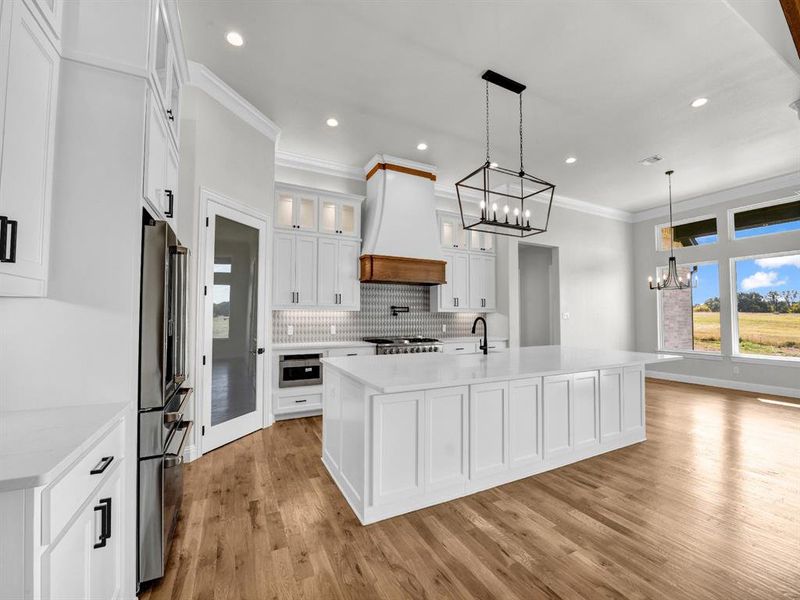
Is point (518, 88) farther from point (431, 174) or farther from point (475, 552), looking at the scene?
point (475, 552)

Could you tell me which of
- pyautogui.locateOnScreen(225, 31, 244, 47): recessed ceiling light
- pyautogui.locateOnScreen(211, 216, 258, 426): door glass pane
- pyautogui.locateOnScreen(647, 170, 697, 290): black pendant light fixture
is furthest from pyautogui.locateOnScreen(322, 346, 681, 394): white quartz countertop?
pyautogui.locateOnScreen(647, 170, 697, 290): black pendant light fixture

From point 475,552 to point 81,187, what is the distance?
255 cm

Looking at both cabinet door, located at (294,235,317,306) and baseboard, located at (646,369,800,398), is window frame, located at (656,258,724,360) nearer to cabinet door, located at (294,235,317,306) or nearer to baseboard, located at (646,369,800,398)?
baseboard, located at (646,369,800,398)

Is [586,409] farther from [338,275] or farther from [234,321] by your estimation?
[234,321]

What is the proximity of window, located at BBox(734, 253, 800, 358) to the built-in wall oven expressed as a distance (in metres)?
7.08

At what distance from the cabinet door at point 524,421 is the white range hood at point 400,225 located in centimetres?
257

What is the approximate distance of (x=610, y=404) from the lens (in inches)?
128

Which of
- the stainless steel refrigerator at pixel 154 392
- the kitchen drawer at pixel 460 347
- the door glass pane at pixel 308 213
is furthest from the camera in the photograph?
the kitchen drawer at pixel 460 347

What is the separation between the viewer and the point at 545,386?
2.77 meters

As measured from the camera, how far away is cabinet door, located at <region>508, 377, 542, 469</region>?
2.63m

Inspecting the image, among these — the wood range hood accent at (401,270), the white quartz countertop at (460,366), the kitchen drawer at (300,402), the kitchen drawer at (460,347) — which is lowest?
the kitchen drawer at (300,402)

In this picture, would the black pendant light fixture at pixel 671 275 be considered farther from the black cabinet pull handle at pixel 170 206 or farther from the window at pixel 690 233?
the black cabinet pull handle at pixel 170 206

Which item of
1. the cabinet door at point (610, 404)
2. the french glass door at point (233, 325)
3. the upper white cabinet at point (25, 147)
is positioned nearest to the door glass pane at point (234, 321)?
the french glass door at point (233, 325)

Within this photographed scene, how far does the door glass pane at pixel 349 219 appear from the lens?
482cm
